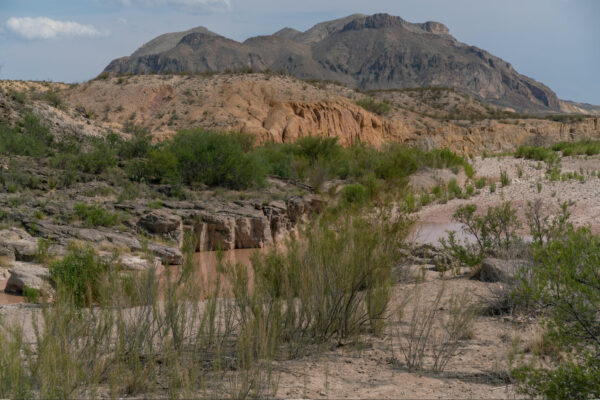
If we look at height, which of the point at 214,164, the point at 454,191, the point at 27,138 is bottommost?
the point at 454,191

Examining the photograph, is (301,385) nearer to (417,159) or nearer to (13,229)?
(13,229)

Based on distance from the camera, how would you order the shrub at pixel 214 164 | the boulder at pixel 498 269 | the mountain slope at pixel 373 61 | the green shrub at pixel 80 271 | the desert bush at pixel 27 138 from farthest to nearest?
the mountain slope at pixel 373 61 < the shrub at pixel 214 164 < the desert bush at pixel 27 138 < the green shrub at pixel 80 271 < the boulder at pixel 498 269

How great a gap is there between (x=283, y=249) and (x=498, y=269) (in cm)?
366

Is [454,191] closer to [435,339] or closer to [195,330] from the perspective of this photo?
[435,339]

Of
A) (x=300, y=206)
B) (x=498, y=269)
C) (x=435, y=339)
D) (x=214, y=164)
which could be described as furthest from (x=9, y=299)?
(x=214, y=164)

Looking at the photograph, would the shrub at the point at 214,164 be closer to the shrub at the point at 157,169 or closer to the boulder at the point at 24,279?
the shrub at the point at 157,169

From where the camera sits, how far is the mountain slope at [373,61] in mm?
118188

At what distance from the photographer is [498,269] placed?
7695 millimetres

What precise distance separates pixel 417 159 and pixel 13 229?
63.6 feet

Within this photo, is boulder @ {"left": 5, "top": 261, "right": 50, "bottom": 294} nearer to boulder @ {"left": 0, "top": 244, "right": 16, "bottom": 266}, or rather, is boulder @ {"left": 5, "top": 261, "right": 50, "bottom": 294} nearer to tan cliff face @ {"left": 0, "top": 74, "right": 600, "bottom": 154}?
boulder @ {"left": 0, "top": 244, "right": 16, "bottom": 266}

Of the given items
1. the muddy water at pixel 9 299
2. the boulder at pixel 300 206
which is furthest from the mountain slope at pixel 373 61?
the muddy water at pixel 9 299

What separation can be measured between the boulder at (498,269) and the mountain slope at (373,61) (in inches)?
4117

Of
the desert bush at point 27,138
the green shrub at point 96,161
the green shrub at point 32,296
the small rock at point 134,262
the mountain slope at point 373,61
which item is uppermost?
the mountain slope at point 373,61

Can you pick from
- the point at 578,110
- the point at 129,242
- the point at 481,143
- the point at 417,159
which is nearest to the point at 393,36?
the point at 578,110
